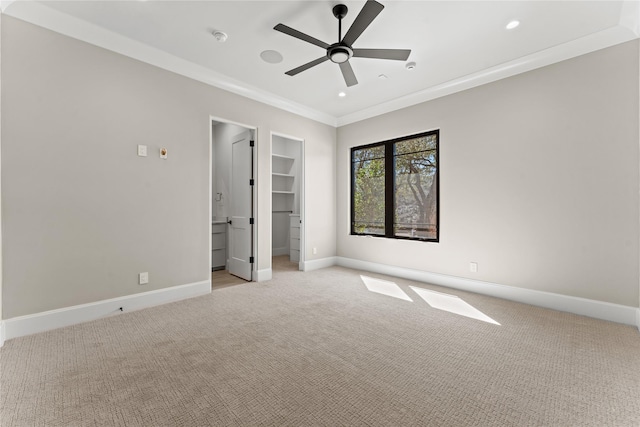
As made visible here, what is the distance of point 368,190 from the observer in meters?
Answer: 5.25

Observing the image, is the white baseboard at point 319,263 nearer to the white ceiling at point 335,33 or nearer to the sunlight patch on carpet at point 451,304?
the sunlight patch on carpet at point 451,304

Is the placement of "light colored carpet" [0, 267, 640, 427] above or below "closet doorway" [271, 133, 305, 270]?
below

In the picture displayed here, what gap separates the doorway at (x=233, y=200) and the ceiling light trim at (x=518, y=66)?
2446 mm

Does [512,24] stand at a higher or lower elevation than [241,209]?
higher

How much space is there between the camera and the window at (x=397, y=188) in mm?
4383

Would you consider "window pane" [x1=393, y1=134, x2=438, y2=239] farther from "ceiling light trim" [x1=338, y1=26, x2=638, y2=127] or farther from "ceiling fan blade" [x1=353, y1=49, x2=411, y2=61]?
"ceiling fan blade" [x1=353, y1=49, x2=411, y2=61]

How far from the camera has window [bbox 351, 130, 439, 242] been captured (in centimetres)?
438

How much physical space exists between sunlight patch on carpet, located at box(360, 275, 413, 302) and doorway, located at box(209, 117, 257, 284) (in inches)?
72.0

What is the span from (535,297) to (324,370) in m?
2.89

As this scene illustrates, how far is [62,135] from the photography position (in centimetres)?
270

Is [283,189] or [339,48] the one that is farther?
[283,189]

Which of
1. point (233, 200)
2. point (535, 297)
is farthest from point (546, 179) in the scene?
point (233, 200)

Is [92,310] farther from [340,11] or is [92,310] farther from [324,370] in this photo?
[340,11]

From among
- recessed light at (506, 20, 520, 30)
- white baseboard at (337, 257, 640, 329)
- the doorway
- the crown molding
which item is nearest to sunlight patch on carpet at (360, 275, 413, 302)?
white baseboard at (337, 257, 640, 329)
